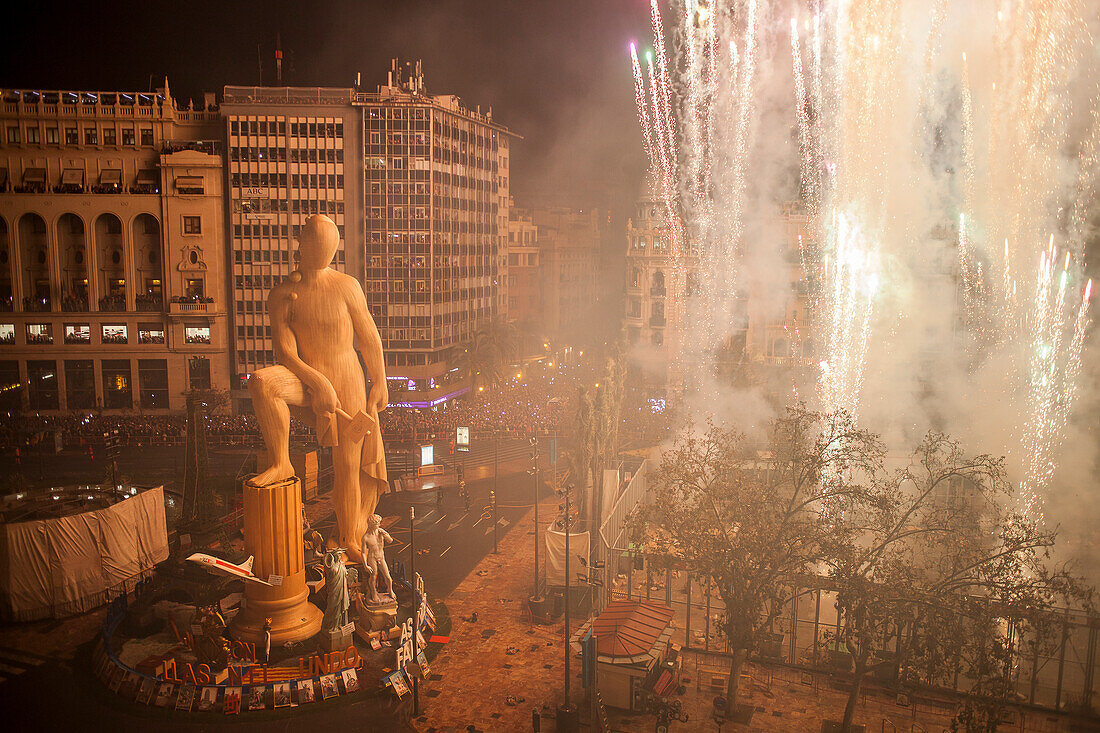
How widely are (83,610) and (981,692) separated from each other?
987 inches

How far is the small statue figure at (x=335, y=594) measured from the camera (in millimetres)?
21906

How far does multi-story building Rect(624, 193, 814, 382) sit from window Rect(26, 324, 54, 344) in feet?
128

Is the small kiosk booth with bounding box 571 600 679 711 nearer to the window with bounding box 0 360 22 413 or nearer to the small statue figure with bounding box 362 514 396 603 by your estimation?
the small statue figure with bounding box 362 514 396 603

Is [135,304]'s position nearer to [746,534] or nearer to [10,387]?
[10,387]

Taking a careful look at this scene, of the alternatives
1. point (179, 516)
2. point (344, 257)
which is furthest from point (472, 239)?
point (179, 516)

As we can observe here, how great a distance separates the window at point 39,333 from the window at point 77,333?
91 centimetres

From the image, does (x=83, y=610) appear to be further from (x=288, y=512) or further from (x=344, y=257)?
(x=344, y=257)

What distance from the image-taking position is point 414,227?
2308 inches

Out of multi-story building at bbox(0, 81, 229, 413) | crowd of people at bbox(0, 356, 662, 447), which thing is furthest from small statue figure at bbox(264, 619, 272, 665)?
multi-story building at bbox(0, 81, 229, 413)

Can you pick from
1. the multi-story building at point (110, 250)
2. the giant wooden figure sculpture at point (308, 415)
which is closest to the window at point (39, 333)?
the multi-story building at point (110, 250)

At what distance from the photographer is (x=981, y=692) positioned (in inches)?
777

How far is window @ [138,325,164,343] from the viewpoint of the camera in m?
56.6

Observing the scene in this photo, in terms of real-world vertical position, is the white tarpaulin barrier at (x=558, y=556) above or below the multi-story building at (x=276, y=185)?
below

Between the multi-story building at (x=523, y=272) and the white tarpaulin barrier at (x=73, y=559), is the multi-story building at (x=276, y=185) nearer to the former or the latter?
the multi-story building at (x=523, y=272)
